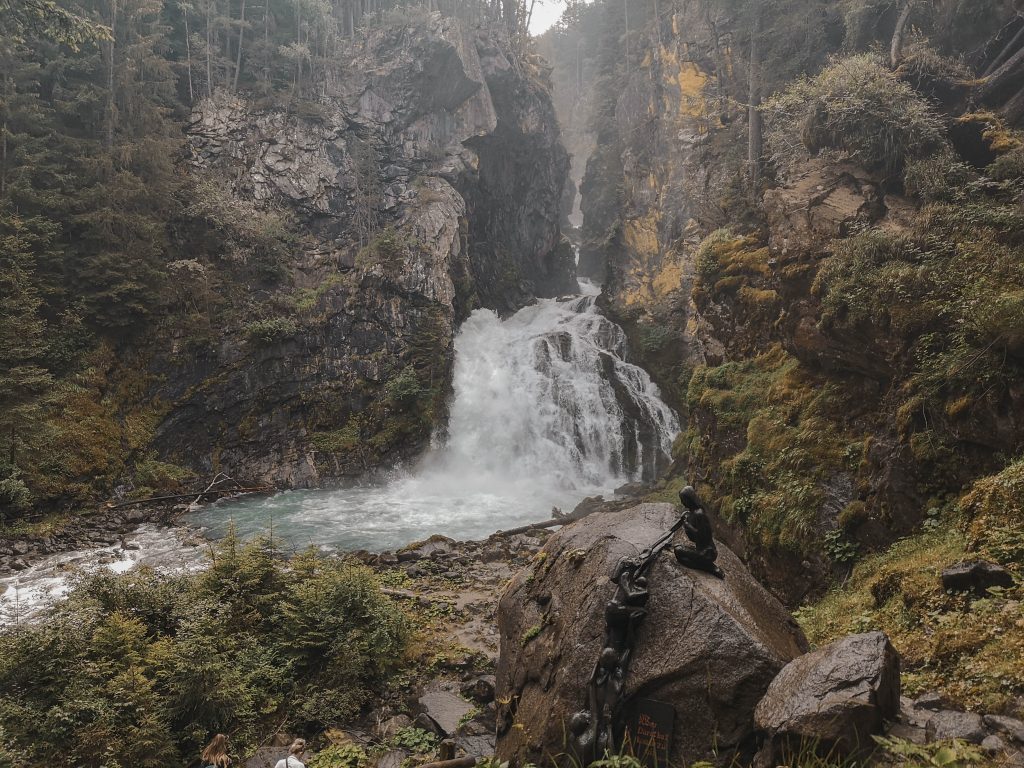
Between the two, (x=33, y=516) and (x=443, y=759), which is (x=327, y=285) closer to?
(x=33, y=516)

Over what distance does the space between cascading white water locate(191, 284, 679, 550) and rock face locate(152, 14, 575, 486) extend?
156 cm

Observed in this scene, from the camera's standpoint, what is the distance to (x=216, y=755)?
5238 mm

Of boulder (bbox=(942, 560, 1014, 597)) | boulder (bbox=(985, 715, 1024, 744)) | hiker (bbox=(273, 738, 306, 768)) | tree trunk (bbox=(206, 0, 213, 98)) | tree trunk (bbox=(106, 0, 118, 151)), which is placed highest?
tree trunk (bbox=(206, 0, 213, 98))

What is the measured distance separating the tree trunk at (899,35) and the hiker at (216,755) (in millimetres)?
18183

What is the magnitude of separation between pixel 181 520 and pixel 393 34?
27729 millimetres

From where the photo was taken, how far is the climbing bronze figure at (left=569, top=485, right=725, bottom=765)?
4027 millimetres

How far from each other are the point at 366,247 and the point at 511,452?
11416 millimetres

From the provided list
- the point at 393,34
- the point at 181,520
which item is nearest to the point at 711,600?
the point at 181,520

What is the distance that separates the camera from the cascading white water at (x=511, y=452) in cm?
1595

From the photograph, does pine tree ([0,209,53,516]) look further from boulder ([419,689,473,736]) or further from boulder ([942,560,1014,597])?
boulder ([942,560,1014,597])

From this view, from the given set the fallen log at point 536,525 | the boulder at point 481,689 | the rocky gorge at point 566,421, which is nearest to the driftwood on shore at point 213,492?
the rocky gorge at point 566,421

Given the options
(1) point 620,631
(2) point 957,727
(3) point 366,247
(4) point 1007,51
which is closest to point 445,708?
(1) point 620,631

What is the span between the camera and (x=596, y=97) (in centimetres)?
3631

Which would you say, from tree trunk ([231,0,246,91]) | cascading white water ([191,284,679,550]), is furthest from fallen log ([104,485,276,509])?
tree trunk ([231,0,246,91])
